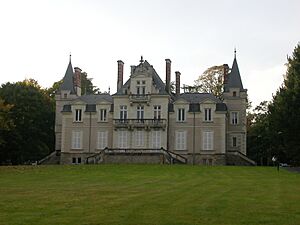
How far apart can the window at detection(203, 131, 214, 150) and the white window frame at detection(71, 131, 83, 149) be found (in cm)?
1417

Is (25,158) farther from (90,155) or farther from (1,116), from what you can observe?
(1,116)

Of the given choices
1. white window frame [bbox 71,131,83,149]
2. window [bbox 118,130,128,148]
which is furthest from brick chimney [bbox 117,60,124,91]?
white window frame [bbox 71,131,83,149]

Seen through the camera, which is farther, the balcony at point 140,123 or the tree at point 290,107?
the balcony at point 140,123

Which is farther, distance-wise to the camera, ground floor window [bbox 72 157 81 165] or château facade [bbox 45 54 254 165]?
ground floor window [bbox 72 157 81 165]

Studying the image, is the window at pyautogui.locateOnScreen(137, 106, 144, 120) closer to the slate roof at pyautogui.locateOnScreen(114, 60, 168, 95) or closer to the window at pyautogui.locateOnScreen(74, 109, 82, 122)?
the slate roof at pyautogui.locateOnScreen(114, 60, 168, 95)

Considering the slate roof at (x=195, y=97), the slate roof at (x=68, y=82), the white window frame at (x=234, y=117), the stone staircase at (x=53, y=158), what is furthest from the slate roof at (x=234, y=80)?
the stone staircase at (x=53, y=158)

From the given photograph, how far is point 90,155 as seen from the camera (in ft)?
200

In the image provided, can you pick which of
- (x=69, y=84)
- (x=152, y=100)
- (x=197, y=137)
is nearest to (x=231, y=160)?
(x=197, y=137)

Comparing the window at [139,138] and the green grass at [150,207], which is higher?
the window at [139,138]

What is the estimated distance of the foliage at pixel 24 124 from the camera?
200 feet

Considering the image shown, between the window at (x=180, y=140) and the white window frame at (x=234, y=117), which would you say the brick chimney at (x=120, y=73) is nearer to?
the window at (x=180, y=140)

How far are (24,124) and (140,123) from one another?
1378 cm

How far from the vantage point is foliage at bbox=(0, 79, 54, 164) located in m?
61.0

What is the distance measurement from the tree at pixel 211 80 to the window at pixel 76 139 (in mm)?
20348
